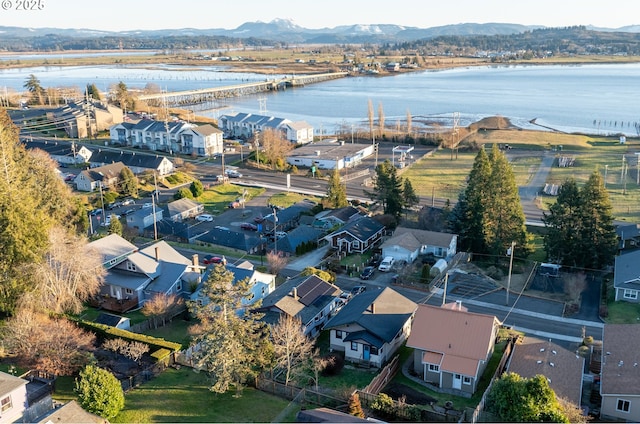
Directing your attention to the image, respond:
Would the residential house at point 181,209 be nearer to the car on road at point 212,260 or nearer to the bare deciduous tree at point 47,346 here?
the car on road at point 212,260

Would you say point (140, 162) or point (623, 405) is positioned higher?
point (140, 162)

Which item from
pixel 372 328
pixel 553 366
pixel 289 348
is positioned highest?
pixel 289 348

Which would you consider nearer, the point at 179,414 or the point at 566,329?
the point at 179,414

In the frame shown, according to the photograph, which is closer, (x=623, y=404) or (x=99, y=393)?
(x=99, y=393)

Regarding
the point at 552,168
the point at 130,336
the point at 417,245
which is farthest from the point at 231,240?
the point at 552,168

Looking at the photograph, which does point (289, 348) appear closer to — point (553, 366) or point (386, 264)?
point (553, 366)

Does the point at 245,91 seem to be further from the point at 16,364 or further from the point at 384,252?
the point at 16,364

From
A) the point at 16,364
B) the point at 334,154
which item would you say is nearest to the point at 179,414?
the point at 16,364
